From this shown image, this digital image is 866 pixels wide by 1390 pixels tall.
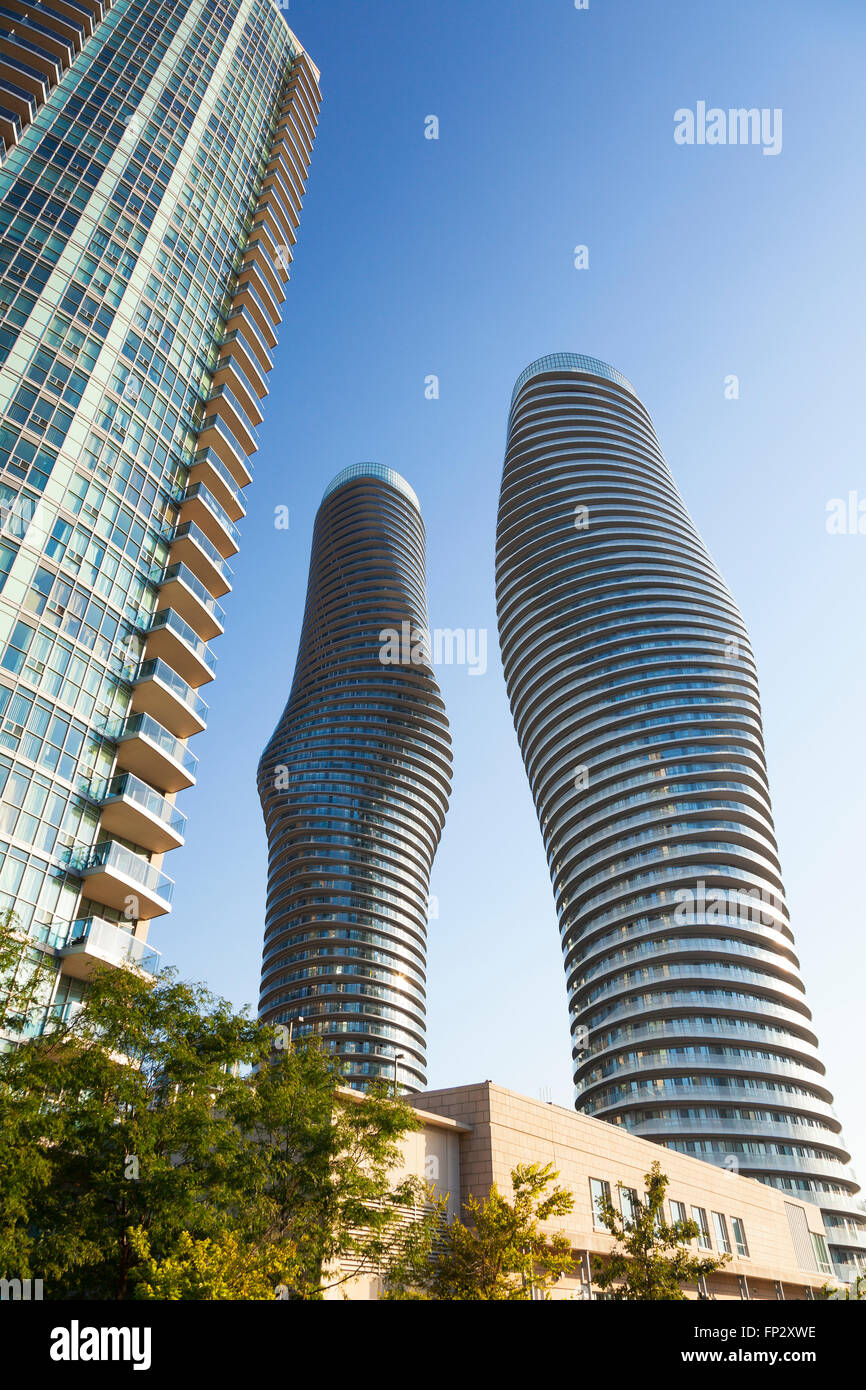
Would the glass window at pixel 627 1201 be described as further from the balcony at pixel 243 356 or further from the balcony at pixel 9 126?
the balcony at pixel 9 126

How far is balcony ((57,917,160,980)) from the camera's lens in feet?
111

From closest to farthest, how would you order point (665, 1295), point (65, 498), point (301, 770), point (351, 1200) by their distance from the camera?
point (351, 1200), point (665, 1295), point (65, 498), point (301, 770)

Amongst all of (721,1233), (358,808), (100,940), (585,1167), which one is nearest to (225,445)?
(100,940)

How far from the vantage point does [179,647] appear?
148 ft

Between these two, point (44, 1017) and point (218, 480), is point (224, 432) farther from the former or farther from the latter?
point (44, 1017)

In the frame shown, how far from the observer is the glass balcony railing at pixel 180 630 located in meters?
43.8

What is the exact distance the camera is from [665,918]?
294 feet

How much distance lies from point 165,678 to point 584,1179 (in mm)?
26507

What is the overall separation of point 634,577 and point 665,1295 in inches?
3532

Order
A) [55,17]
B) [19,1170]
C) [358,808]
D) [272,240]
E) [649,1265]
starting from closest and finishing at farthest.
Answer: [19,1170] < [649,1265] < [55,17] < [272,240] < [358,808]

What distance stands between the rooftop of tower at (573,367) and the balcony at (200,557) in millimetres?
95860

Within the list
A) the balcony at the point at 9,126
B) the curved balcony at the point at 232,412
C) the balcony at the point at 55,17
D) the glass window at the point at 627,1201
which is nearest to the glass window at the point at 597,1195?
the glass window at the point at 627,1201
